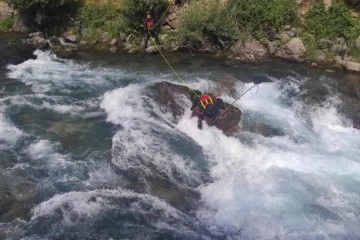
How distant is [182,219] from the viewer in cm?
1114

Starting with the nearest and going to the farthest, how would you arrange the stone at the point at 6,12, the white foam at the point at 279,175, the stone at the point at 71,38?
the white foam at the point at 279,175, the stone at the point at 71,38, the stone at the point at 6,12

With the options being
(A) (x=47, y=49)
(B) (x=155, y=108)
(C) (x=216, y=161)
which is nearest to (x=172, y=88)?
(B) (x=155, y=108)

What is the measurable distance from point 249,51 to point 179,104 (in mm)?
5982

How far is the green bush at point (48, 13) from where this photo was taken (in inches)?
818

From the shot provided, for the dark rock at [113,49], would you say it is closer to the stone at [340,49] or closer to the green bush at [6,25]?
the green bush at [6,25]

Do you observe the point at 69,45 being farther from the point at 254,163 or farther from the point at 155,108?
the point at 254,163

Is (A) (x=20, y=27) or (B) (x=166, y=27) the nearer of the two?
(B) (x=166, y=27)

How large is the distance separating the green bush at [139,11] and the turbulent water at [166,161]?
3.10 m

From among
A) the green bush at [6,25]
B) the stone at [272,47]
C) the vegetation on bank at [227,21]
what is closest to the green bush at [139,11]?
the vegetation on bank at [227,21]

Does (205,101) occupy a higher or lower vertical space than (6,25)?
higher

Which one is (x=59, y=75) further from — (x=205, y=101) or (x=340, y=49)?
(x=340, y=49)

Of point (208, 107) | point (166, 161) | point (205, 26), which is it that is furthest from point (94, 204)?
point (205, 26)

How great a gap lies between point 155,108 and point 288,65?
7.11 metres

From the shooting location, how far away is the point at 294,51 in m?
19.8
